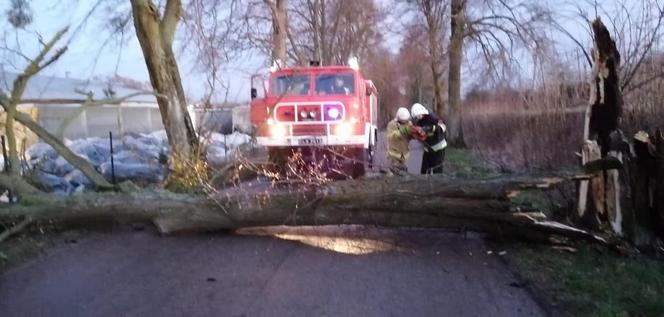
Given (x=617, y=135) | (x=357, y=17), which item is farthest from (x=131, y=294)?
(x=357, y=17)

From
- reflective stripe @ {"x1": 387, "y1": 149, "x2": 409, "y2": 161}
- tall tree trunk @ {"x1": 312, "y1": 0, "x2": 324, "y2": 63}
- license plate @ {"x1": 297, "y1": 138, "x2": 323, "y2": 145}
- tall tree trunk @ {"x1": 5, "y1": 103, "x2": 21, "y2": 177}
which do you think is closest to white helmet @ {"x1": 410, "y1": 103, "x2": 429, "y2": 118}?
reflective stripe @ {"x1": 387, "y1": 149, "x2": 409, "y2": 161}

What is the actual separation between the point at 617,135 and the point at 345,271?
3186 millimetres

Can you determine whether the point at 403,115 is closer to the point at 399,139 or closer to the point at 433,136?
the point at 399,139

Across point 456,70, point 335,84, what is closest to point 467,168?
point 335,84

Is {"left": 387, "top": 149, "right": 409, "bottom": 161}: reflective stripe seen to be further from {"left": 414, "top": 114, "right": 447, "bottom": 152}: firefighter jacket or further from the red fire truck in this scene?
the red fire truck

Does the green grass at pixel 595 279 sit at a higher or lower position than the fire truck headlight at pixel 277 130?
lower

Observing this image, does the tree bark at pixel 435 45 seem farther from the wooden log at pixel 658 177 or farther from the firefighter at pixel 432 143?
the wooden log at pixel 658 177

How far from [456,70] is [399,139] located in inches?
646

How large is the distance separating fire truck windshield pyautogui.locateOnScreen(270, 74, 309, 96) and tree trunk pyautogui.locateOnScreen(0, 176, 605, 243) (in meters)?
6.38

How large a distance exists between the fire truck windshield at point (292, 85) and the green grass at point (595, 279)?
7877mm

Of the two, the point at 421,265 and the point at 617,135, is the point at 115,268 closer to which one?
Result: the point at 421,265

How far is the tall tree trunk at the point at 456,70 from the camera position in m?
26.0

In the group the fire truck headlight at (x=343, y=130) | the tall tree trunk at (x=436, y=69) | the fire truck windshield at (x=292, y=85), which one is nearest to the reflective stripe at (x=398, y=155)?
the fire truck headlight at (x=343, y=130)

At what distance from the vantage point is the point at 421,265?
682cm
